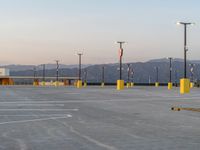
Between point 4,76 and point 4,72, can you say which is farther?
point 4,76

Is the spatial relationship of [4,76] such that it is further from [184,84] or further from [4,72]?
[184,84]

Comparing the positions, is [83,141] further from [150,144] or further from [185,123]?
[185,123]

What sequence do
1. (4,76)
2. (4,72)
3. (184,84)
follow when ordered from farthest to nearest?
(4,76) → (4,72) → (184,84)

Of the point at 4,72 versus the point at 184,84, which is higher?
the point at 4,72

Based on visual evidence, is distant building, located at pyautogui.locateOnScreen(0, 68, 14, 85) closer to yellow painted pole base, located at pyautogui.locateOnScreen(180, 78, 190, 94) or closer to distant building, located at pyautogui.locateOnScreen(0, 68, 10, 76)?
distant building, located at pyautogui.locateOnScreen(0, 68, 10, 76)

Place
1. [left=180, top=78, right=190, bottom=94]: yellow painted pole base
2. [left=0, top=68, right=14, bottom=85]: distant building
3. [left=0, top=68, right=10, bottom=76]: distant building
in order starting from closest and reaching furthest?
[left=180, top=78, right=190, bottom=94]: yellow painted pole base < [left=0, top=68, right=10, bottom=76]: distant building < [left=0, top=68, right=14, bottom=85]: distant building

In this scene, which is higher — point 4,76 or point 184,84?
point 4,76

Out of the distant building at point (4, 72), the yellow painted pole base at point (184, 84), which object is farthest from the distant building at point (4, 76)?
the yellow painted pole base at point (184, 84)

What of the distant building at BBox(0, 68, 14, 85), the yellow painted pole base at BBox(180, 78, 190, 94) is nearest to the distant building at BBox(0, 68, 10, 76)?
the distant building at BBox(0, 68, 14, 85)

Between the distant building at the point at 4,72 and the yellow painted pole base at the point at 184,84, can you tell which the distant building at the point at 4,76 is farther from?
the yellow painted pole base at the point at 184,84

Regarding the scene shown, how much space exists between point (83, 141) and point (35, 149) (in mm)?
1589

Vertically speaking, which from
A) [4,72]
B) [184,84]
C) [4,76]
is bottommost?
[184,84]

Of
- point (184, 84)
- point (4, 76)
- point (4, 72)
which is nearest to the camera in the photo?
point (184, 84)

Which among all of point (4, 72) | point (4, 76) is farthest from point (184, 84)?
point (4, 76)
